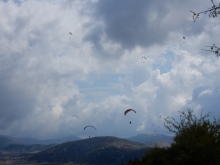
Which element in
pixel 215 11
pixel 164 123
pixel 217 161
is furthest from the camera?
pixel 164 123

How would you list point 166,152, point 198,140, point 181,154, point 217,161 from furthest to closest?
point 166,152
point 198,140
point 181,154
point 217,161

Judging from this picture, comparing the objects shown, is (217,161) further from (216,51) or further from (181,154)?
(216,51)

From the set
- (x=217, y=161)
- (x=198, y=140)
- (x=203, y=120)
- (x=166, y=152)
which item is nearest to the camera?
(x=217, y=161)

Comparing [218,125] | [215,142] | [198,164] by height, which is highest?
[218,125]

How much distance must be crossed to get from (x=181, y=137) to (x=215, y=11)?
3276 centimetres

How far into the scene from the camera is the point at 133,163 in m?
46.8

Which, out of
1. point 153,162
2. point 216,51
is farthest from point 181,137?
point 216,51

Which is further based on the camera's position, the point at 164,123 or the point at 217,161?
the point at 164,123

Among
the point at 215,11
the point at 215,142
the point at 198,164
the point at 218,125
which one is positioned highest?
the point at 215,11

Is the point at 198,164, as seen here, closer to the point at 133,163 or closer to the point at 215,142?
the point at 215,142

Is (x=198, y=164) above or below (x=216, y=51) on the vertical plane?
below

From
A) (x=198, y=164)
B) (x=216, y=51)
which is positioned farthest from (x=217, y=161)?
(x=216, y=51)

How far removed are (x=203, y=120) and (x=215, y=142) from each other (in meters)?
5.79

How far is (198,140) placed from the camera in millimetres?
39562
